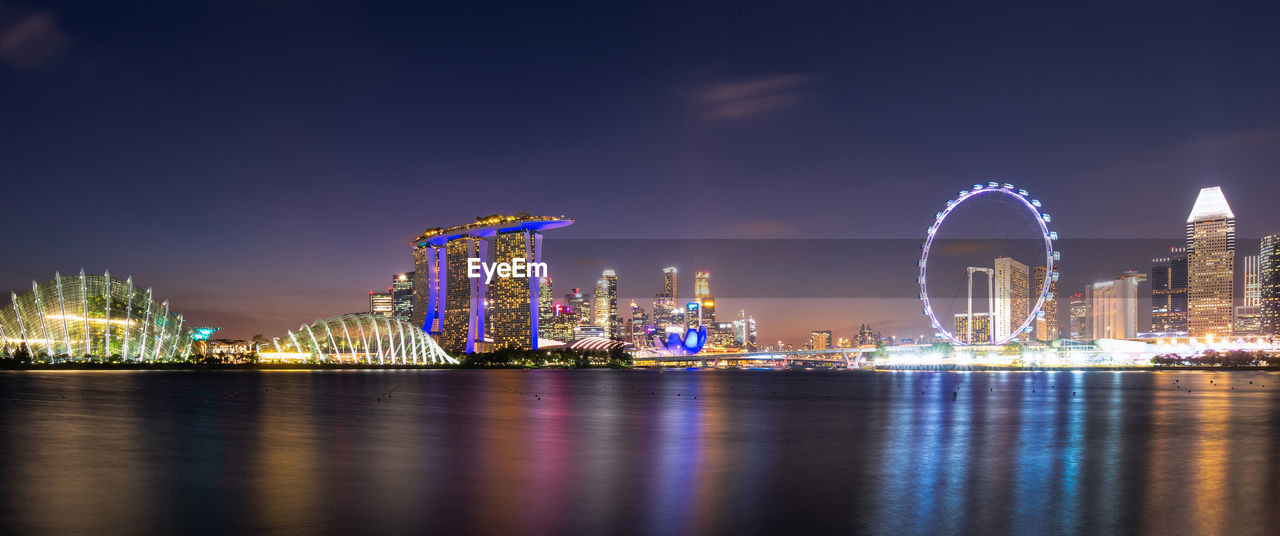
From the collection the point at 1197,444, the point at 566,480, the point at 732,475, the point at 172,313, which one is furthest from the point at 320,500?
the point at 172,313

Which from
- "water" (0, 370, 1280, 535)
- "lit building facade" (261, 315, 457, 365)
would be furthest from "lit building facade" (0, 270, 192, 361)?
"water" (0, 370, 1280, 535)

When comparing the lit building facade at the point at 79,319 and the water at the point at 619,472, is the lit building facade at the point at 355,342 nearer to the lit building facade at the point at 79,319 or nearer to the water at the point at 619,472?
the lit building facade at the point at 79,319

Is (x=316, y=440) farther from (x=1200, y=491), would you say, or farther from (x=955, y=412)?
(x=955, y=412)

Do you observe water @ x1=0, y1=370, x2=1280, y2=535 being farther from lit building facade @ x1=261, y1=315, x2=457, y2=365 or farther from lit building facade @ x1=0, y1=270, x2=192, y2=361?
lit building facade @ x1=261, y1=315, x2=457, y2=365

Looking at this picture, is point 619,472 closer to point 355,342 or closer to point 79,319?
point 79,319

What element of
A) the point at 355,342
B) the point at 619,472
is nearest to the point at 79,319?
the point at 355,342

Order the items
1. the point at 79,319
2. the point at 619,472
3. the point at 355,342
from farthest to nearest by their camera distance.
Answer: the point at 355,342 < the point at 79,319 < the point at 619,472
